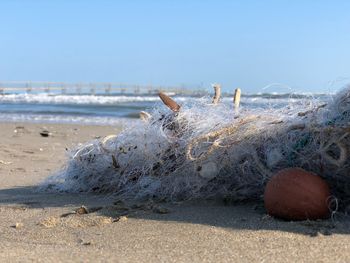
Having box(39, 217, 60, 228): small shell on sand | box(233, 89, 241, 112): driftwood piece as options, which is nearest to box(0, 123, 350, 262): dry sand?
box(39, 217, 60, 228): small shell on sand

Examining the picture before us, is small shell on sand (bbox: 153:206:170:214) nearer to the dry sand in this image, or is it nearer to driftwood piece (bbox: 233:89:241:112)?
the dry sand

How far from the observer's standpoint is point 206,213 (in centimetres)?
430

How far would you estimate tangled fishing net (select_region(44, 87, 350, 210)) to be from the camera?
423cm

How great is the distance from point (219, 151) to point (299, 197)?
0.93 m

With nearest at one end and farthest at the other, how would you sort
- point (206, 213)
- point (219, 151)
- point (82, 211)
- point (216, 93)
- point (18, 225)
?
point (18, 225) < point (206, 213) < point (82, 211) < point (219, 151) < point (216, 93)

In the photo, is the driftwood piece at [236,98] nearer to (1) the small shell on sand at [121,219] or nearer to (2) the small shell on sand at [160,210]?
(2) the small shell on sand at [160,210]

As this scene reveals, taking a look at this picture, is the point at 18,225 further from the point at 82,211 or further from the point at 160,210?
the point at 160,210

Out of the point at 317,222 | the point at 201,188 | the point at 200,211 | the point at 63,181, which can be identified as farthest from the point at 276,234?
the point at 63,181

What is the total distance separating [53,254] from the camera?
325 cm

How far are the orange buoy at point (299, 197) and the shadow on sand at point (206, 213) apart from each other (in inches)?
2.9

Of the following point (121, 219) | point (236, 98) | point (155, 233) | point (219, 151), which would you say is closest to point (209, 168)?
point (219, 151)

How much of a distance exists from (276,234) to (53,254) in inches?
57.5

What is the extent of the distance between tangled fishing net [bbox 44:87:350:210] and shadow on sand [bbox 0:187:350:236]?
0.18 m

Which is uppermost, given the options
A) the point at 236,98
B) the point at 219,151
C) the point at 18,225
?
the point at 236,98
